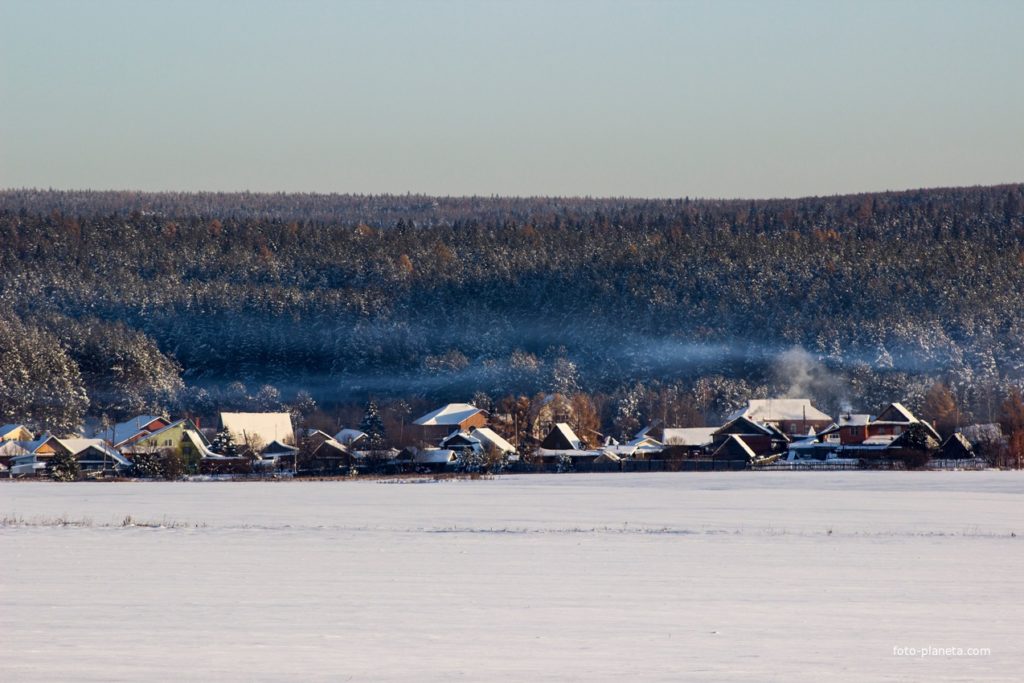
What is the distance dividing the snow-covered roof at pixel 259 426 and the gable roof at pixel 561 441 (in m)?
27.7

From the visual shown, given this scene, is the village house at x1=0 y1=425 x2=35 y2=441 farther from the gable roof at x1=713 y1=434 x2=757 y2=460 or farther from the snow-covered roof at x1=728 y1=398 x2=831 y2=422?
the snow-covered roof at x1=728 y1=398 x2=831 y2=422

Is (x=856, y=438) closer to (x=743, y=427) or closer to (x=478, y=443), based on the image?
(x=743, y=427)

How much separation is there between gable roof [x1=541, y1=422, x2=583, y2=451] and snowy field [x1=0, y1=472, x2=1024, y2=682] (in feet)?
203

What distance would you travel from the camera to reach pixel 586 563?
25.9 meters

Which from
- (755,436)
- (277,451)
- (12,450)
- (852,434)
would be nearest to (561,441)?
(755,436)

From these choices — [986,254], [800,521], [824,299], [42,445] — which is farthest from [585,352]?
[800,521]

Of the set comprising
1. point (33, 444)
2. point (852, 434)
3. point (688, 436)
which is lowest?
point (33, 444)

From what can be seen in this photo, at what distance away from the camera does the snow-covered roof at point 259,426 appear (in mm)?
117125

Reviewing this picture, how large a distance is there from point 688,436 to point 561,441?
43.3ft

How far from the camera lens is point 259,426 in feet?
403

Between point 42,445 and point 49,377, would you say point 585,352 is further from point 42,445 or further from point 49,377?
point 42,445

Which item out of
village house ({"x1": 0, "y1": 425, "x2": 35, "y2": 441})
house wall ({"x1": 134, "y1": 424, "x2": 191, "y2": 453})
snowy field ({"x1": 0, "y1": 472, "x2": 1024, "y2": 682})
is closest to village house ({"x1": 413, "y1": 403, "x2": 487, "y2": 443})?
house wall ({"x1": 134, "y1": 424, "x2": 191, "y2": 453})

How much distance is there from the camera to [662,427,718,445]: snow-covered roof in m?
107

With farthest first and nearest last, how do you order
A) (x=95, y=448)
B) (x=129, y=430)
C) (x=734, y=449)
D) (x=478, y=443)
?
1. (x=129, y=430)
2. (x=478, y=443)
3. (x=95, y=448)
4. (x=734, y=449)
